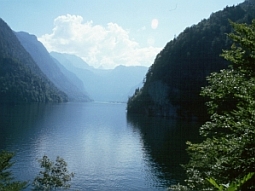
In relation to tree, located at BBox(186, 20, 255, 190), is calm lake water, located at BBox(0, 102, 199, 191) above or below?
below

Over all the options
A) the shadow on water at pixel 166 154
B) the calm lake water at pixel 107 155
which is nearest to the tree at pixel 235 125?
the calm lake water at pixel 107 155

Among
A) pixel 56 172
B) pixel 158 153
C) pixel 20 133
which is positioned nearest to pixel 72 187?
pixel 56 172

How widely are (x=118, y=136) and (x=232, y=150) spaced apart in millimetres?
115703

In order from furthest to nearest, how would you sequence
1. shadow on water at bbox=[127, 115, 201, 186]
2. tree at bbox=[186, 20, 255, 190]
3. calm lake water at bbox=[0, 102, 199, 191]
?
shadow on water at bbox=[127, 115, 201, 186] < calm lake water at bbox=[0, 102, 199, 191] < tree at bbox=[186, 20, 255, 190]

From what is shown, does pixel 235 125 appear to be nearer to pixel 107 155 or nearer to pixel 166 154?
pixel 166 154

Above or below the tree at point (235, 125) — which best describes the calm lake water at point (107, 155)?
below

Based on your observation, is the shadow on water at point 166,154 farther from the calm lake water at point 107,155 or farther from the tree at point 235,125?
the tree at point 235,125

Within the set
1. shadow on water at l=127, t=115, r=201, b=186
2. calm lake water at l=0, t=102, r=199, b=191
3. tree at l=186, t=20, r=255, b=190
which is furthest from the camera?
shadow on water at l=127, t=115, r=201, b=186

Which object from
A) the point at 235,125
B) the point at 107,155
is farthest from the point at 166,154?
the point at 235,125

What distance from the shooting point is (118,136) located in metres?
124

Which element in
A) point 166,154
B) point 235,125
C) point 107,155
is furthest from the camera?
point 107,155

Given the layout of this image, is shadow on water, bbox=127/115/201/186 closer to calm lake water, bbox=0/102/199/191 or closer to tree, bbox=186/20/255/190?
calm lake water, bbox=0/102/199/191

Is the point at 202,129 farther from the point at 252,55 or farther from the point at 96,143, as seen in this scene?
the point at 96,143

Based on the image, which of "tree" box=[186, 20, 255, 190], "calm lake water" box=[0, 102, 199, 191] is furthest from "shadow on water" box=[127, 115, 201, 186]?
"tree" box=[186, 20, 255, 190]
